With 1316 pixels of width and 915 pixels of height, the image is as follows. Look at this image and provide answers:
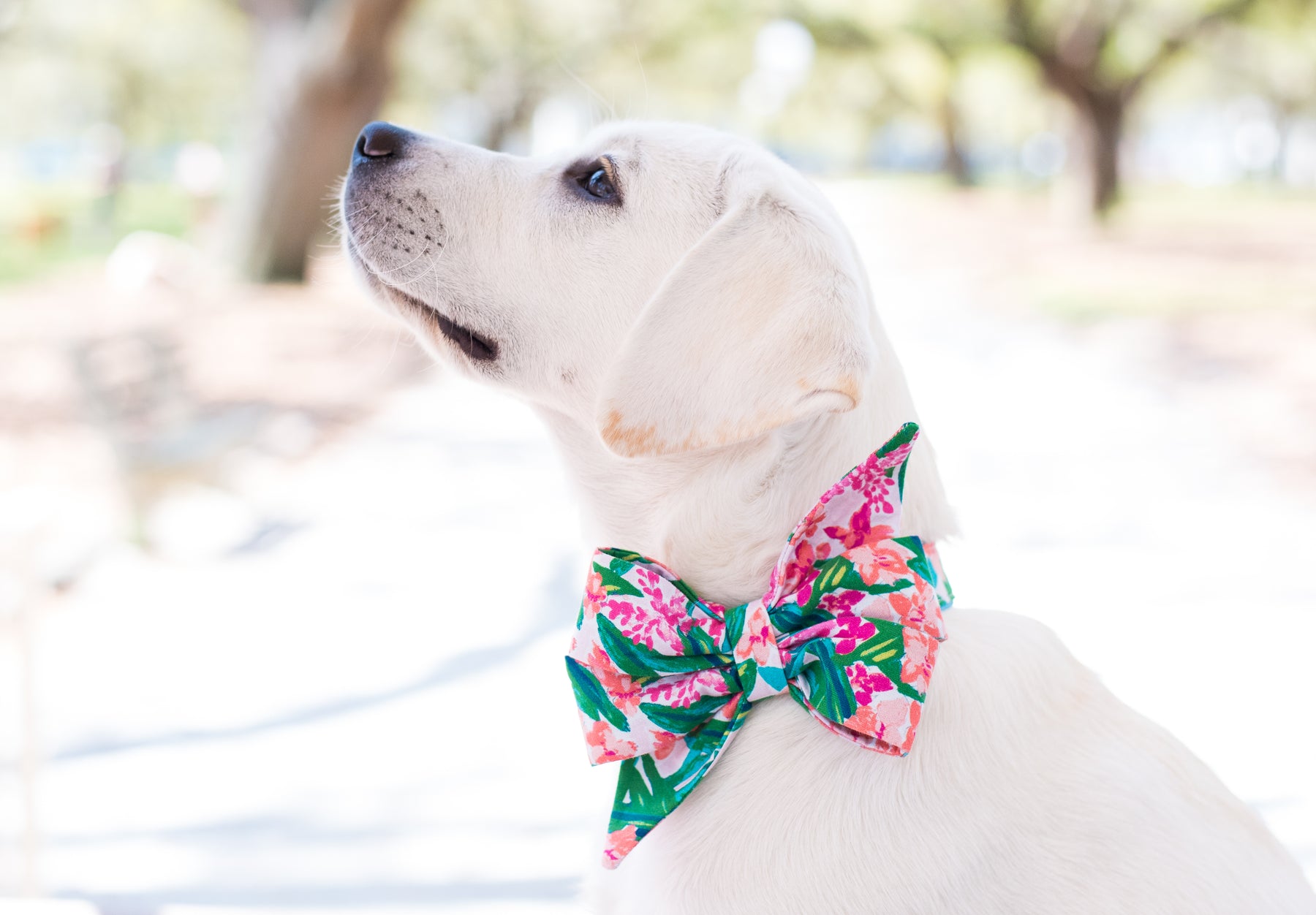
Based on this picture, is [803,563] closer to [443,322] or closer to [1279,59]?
[443,322]

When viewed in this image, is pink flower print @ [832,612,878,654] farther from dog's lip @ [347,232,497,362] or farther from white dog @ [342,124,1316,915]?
dog's lip @ [347,232,497,362]

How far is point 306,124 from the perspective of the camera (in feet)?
34.6

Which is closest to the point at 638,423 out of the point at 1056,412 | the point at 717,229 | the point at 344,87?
the point at 717,229

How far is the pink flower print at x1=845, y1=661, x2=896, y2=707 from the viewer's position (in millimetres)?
1227

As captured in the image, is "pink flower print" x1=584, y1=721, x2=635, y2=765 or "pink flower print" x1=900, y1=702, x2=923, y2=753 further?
"pink flower print" x1=584, y1=721, x2=635, y2=765

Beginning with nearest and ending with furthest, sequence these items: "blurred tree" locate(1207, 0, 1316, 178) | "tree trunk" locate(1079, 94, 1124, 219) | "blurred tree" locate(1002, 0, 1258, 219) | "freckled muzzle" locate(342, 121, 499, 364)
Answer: "freckled muzzle" locate(342, 121, 499, 364) → "blurred tree" locate(1207, 0, 1316, 178) → "blurred tree" locate(1002, 0, 1258, 219) → "tree trunk" locate(1079, 94, 1124, 219)

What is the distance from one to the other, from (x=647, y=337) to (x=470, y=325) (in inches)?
15.1

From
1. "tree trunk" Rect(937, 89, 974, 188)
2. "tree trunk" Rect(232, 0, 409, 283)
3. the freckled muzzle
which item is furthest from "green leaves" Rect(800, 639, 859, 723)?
"tree trunk" Rect(937, 89, 974, 188)

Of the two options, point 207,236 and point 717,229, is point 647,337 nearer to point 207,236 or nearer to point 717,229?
point 717,229

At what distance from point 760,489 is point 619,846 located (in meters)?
Answer: 0.46

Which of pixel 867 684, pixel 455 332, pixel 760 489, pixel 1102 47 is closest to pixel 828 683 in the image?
pixel 867 684

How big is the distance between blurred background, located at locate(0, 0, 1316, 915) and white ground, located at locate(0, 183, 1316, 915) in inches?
0.6

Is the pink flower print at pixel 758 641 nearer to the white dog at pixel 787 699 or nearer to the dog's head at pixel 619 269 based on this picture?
the white dog at pixel 787 699

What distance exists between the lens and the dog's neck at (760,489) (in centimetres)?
141
